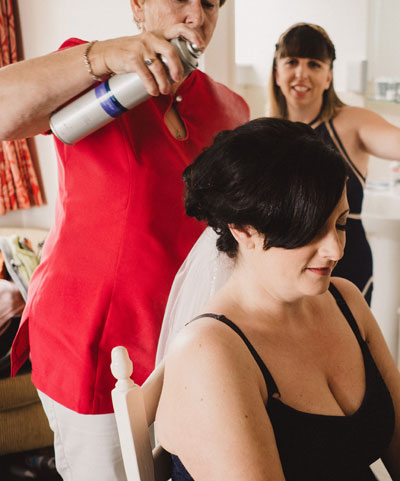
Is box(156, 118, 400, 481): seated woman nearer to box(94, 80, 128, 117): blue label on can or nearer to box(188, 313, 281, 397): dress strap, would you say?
box(188, 313, 281, 397): dress strap

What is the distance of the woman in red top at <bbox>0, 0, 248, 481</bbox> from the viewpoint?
3.51ft

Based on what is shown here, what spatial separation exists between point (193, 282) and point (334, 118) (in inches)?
→ 38.8

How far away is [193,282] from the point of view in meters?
1.10

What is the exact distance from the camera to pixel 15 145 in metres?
2.92

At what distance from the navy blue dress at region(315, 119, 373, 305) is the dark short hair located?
2.99 ft

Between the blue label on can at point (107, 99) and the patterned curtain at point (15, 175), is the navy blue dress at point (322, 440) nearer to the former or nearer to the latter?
the blue label on can at point (107, 99)

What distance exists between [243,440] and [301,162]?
1.38 ft

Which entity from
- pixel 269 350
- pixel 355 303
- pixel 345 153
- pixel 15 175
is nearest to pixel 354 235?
pixel 345 153

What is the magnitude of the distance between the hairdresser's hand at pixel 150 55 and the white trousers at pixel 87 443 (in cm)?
68

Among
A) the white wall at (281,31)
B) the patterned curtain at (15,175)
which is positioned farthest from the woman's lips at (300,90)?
the patterned curtain at (15,175)

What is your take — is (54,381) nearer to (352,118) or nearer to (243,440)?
(243,440)

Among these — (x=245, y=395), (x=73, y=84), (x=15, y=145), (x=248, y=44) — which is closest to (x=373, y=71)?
(x=248, y=44)

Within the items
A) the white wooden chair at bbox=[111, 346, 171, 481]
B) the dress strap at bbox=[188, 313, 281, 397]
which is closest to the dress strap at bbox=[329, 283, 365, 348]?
the dress strap at bbox=[188, 313, 281, 397]

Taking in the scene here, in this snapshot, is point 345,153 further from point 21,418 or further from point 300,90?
point 21,418
